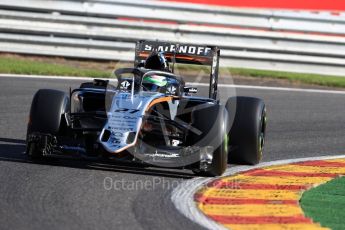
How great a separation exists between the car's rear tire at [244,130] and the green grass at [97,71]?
21.8 ft

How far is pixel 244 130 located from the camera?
8.52 meters

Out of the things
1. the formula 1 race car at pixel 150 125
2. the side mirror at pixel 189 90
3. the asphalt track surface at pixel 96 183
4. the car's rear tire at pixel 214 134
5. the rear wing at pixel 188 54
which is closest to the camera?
the asphalt track surface at pixel 96 183

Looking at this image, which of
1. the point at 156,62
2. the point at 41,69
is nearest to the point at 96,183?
the point at 156,62

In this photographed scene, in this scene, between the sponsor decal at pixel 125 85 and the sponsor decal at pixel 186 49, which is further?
the sponsor decal at pixel 186 49

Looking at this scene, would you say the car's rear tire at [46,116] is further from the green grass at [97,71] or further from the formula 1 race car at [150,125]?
the green grass at [97,71]

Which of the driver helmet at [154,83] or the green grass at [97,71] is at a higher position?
the driver helmet at [154,83]

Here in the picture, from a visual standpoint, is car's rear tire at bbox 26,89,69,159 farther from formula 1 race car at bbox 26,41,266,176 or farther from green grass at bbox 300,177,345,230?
green grass at bbox 300,177,345,230

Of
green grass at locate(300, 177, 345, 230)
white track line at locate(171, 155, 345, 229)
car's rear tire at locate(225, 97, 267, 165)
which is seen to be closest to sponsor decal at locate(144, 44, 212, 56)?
car's rear tire at locate(225, 97, 267, 165)

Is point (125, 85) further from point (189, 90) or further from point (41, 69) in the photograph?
point (41, 69)

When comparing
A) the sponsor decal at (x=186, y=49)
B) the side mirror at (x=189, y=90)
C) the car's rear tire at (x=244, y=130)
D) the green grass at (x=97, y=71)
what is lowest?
the green grass at (x=97, y=71)

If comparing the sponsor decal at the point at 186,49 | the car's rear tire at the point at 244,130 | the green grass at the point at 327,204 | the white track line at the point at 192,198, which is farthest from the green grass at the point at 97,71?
the green grass at the point at 327,204

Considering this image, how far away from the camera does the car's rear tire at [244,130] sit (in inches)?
335

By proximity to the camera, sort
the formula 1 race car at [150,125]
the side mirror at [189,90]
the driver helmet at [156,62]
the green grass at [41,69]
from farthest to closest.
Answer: the green grass at [41,69] → the side mirror at [189,90] → the driver helmet at [156,62] → the formula 1 race car at [150,125]

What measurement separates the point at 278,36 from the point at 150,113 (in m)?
8.66
